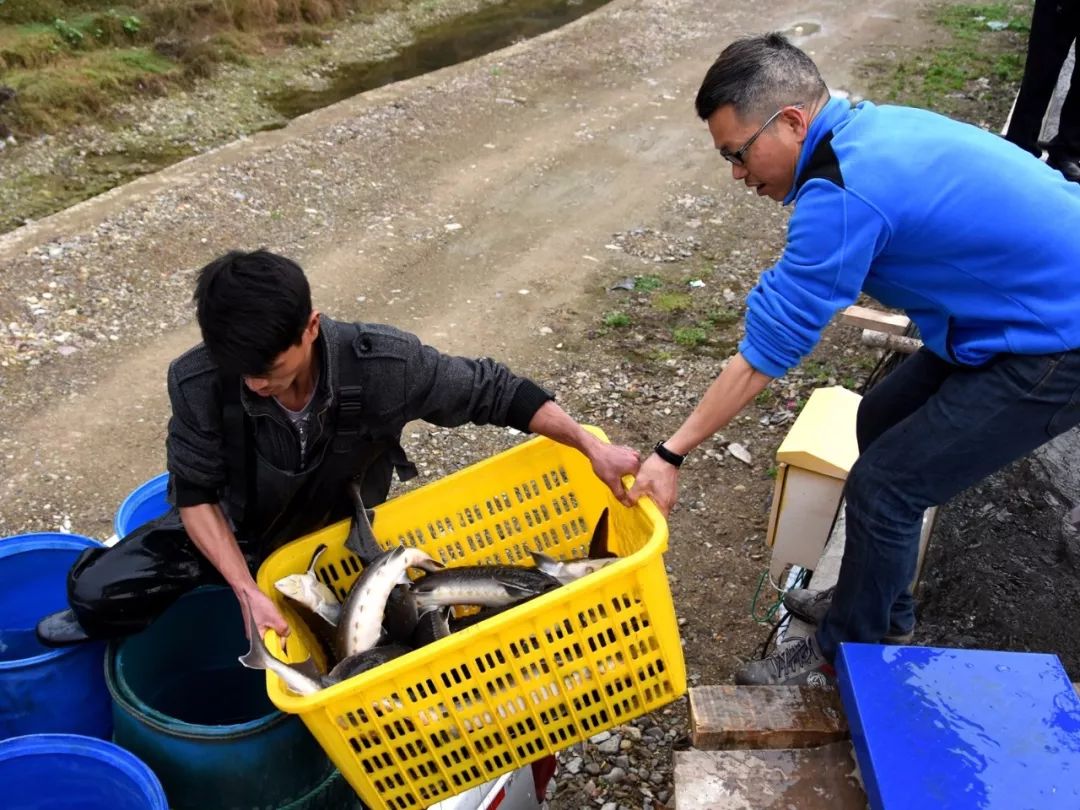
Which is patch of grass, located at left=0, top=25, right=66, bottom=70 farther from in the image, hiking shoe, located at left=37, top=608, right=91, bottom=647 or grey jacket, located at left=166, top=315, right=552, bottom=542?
grey jacket, located at left=166, top=315, right=552, bottom=542

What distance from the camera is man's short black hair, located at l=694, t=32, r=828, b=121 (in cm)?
236

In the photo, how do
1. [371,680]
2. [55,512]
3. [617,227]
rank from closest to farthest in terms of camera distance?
[371,680]
[55,512]
[617,227]

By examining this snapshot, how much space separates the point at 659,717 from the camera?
358 cm

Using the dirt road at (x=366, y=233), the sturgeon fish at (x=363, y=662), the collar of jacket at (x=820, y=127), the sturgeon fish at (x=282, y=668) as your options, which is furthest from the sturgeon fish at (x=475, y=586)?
the dirt road at (x=366, y=233)

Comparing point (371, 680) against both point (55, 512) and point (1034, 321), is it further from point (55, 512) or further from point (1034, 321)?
point (55, 512)

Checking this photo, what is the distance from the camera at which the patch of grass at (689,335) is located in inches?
232

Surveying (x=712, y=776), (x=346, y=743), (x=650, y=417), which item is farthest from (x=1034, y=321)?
(x=650, y=417)

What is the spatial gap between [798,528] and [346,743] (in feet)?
7.10

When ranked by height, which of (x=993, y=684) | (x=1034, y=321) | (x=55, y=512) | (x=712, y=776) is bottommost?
(x=55, y=512)

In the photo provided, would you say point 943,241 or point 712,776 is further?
point 712,776

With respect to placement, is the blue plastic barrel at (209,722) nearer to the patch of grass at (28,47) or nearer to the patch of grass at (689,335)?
the patch of grass at (689,335)

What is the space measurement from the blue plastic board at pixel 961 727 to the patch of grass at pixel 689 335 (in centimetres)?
351

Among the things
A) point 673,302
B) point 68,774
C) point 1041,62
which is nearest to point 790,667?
point 68,774

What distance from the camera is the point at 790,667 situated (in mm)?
3074
